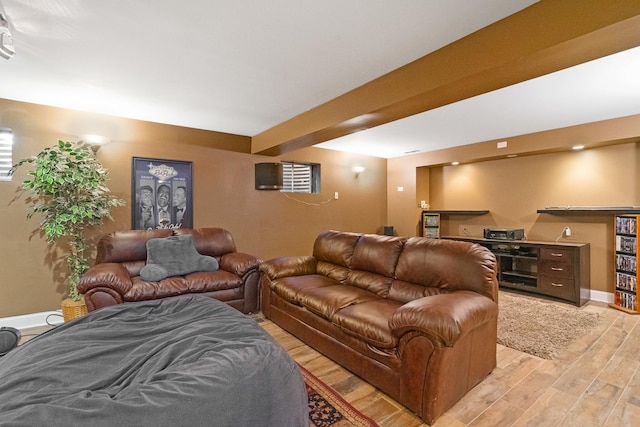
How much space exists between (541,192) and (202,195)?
5518 mm

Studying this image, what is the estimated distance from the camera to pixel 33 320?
3371mm

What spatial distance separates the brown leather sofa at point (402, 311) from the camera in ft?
5.76

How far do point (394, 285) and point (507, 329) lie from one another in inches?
62.0

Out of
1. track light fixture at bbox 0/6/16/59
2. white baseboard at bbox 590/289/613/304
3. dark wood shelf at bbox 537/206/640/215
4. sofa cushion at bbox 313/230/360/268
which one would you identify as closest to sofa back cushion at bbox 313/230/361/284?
sofa cushion at bbox 313/230/360/268

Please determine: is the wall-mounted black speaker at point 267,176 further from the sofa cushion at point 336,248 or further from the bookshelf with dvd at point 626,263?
the bookshelf with dvd at point 626,263

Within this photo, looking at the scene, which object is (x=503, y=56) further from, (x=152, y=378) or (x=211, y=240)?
(x=211, y=240)

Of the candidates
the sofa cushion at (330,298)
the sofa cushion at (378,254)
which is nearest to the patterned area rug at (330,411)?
the sofa cushion at (330,298)

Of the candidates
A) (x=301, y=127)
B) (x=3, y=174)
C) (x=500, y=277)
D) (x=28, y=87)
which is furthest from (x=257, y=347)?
(x=500, y=277)

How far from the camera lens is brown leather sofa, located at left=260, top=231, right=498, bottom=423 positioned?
1756mm

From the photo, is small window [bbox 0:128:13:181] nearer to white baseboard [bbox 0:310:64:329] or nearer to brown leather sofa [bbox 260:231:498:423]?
white baseboard [bbox 0:310:64:329]

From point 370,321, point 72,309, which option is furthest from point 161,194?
point 370,321

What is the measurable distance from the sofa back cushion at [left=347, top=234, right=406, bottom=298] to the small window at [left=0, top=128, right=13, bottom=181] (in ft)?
13.3

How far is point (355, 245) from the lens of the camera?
10.8 feet

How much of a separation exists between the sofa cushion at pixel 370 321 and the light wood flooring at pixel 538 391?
393 mm
